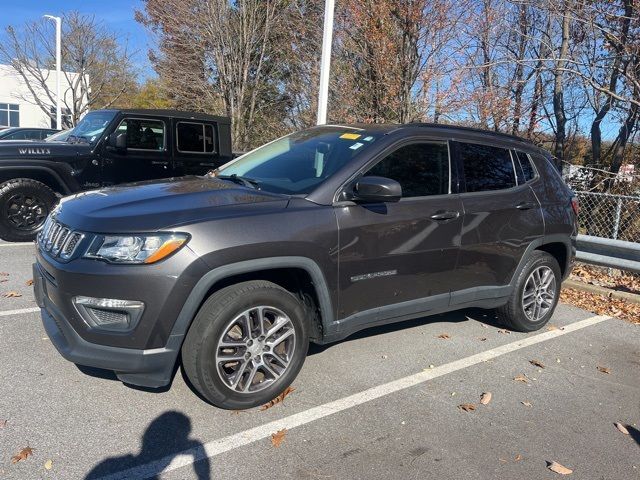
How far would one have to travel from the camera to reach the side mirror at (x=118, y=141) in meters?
7.60

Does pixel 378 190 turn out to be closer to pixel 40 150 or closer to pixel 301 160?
pixel 301 160

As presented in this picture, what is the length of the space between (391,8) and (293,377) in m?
8.74

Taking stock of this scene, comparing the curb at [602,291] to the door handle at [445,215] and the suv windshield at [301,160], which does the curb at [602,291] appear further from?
the suv windshield at [301,160]

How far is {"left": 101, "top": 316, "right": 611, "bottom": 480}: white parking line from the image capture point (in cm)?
278

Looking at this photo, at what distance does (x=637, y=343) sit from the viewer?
5184 mm

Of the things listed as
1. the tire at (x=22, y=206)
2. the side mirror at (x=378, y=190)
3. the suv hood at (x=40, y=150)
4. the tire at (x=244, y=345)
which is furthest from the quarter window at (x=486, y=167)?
the tire at (x=22, y=206)

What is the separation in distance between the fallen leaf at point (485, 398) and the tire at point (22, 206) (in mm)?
6254

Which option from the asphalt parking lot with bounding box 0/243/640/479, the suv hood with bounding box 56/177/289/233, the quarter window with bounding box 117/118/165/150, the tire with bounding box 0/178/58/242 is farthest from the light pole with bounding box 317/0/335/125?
the suv hood with bounding box 56/177/289/233

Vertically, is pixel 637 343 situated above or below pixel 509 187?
below

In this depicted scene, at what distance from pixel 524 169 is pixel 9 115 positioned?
41073 mm

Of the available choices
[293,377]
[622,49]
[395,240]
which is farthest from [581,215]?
[293,377]

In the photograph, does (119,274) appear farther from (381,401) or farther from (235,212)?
(381,401)

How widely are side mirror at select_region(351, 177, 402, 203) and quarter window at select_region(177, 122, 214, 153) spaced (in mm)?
5509

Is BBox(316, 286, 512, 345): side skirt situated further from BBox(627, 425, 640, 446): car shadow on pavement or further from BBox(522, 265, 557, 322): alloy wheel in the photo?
BBox(627, 425, 640, 446): car shadow on pavement
